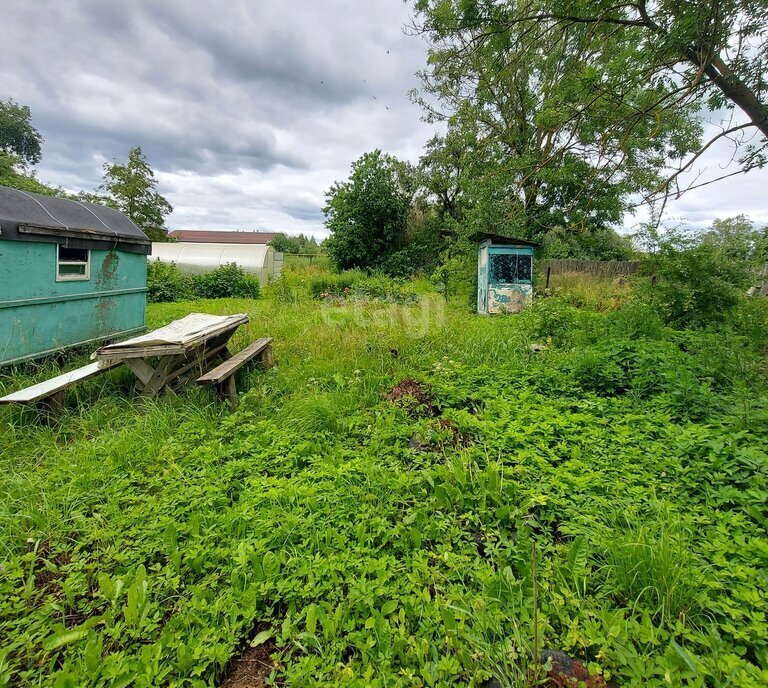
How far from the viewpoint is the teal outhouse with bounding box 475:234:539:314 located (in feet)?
29.9

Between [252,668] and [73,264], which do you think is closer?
[252,668]

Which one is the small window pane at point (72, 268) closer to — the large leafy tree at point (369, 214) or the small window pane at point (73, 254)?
the small window pane at point (73, 254)

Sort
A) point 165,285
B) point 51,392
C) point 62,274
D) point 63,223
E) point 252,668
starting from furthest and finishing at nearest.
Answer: point 165,285 < point 62,274 < point 63,223 < point 51,392 < point 252,668

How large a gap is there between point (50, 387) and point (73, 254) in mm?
3322

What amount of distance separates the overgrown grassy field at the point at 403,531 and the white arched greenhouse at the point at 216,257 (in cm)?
1333

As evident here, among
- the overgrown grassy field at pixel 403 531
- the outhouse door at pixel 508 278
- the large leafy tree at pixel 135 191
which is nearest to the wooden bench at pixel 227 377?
the overgrown grassy field at pixel 403 531

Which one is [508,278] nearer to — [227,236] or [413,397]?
[413,397]

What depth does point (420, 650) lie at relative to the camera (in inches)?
55.7

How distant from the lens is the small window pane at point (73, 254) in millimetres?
5213

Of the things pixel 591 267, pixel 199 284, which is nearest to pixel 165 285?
pixel 199 284

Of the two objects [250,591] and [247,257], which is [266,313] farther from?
[247,257]

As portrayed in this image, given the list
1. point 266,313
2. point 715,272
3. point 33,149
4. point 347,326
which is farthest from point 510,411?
point 33,149

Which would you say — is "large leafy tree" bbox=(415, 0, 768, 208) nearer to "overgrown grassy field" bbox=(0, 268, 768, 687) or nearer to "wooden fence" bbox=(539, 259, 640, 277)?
"overgrown grassy field" bbox=(0, 268, 768, 687)

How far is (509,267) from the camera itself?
9.13 meters
